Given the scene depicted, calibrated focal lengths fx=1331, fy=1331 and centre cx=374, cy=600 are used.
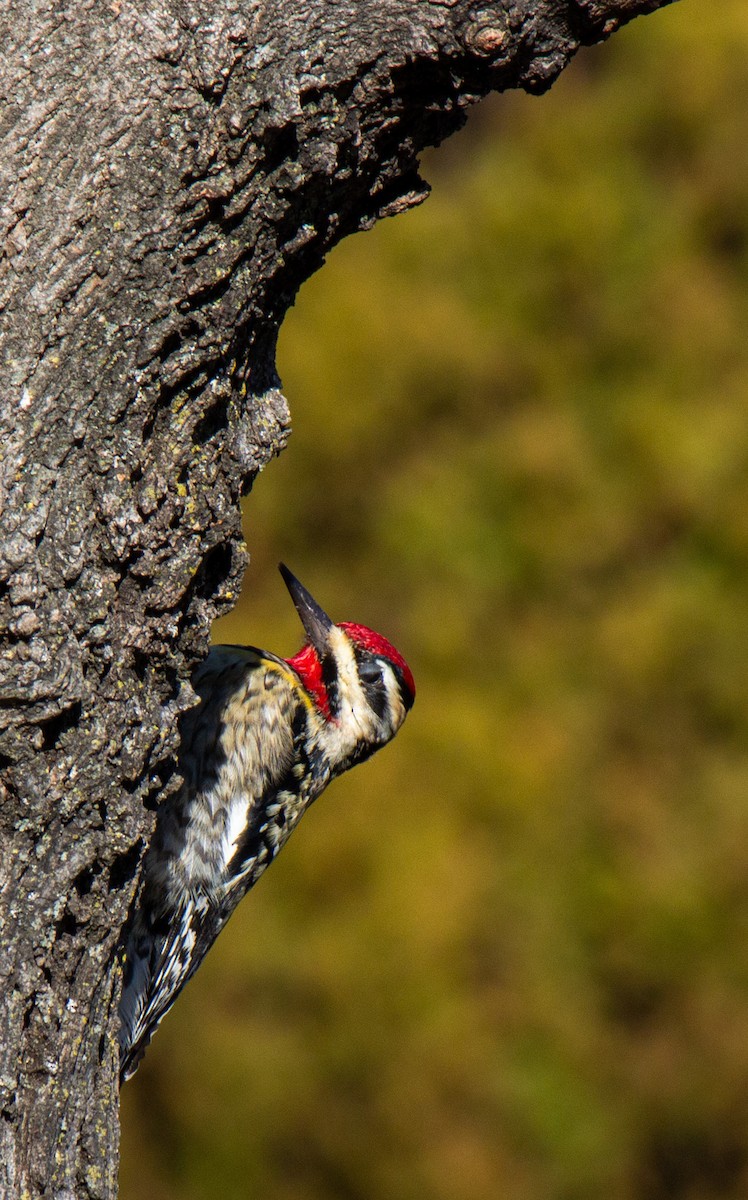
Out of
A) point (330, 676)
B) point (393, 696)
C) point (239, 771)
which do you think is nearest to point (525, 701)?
point (393, 696)

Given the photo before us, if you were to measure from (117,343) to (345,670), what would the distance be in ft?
6.10

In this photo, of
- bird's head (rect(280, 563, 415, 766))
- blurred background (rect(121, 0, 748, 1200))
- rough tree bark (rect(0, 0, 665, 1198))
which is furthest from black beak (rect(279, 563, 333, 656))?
blurred background (rect(121, 0, 748, 1200))

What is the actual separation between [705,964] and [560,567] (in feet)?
7.07

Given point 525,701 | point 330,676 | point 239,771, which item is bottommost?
point 239,771

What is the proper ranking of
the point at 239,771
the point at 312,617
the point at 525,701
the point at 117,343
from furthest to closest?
the point at 525,701, the point at 312,617, the point at 239,771, the point at 117,343

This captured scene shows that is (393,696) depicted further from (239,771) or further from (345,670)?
(239,771)

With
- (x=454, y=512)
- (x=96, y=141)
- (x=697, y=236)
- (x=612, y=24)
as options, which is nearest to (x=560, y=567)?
(x=454, y=512)

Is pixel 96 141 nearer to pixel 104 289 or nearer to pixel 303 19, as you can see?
pixel 104 289

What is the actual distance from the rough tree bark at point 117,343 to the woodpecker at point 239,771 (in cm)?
114

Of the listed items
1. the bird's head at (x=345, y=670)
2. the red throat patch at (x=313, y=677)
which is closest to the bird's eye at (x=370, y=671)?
the bird's head at (x=345, y=670)

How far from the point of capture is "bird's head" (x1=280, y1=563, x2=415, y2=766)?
3.86 metres

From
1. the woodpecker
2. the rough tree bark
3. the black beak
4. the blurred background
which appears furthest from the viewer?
the blurred background

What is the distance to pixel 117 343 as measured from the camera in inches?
85.2

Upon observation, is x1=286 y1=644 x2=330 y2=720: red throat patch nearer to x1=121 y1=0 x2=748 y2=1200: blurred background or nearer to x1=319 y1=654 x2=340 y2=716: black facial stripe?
x1=319 y1=654 x2=340 y2=716: black facial stripe
